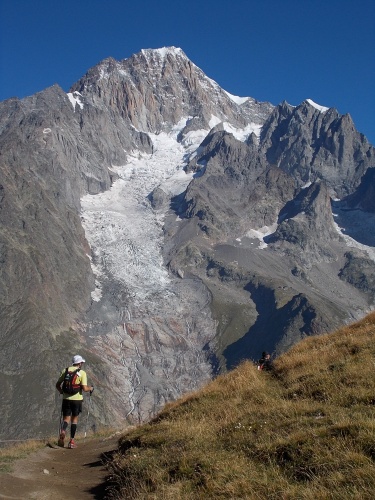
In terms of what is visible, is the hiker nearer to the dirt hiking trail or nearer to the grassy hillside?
the dirt hiking trail

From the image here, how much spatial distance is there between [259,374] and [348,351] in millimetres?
3251

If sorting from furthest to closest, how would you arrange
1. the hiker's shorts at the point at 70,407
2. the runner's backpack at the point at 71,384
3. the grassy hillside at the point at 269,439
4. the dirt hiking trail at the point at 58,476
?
the hiker's shorts at the point at 70,407 → the runner's backpack at the point at 71,384 → the dirt hiking trail at the point at 58,476 → the grassy hillside at the point at 269,439

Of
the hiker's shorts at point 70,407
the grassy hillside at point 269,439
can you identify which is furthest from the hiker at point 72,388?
the grassy hillside at point 269,439

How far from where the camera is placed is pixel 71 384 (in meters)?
19.3

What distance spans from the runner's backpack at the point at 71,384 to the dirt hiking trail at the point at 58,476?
2.36m

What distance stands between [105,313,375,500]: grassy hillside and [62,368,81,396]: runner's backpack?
2.68 meters

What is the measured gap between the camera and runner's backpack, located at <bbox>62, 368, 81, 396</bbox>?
1925 centimetres

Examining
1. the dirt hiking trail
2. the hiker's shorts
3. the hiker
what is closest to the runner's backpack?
the hiker

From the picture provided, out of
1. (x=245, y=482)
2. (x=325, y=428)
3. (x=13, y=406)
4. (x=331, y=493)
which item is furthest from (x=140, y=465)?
(x=13, y=406)

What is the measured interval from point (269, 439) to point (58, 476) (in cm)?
715

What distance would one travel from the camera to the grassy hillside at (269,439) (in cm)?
998

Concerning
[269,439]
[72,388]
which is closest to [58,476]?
[72,388]

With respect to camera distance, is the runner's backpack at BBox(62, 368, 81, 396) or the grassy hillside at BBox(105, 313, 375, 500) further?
the runner's backpack at BBox(62, 368, 81, 396)

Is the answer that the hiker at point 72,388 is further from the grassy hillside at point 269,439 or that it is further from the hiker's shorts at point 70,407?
the grassy hillside at point 269,439
